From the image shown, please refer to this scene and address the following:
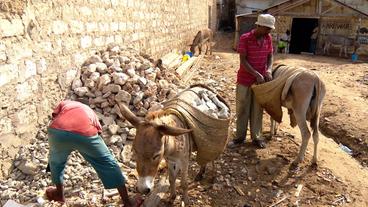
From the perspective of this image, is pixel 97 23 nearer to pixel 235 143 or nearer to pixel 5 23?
pixel 5 23

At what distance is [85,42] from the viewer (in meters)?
6.09

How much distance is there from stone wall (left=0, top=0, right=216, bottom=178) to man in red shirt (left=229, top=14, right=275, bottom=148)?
2694mm

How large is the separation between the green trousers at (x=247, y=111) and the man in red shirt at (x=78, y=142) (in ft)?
8.87

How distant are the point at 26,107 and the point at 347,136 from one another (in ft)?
19.6

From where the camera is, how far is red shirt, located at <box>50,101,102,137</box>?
11.2 ft

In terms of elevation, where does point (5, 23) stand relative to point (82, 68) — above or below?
above

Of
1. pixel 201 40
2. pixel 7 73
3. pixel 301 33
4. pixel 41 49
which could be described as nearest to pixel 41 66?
pixel 41 49

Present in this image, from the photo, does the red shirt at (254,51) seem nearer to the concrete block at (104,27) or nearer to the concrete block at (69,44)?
the concrete block at (69,44)

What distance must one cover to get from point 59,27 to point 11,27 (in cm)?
111

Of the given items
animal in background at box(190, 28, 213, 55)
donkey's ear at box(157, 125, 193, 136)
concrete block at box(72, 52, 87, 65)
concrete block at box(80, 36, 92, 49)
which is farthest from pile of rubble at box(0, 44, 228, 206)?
animal in background at box(190, 28, 213, 55)

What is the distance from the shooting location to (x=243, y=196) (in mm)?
4656

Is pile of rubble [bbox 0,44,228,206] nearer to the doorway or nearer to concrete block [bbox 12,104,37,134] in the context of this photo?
concrete block [bbox 12,104,37,134]

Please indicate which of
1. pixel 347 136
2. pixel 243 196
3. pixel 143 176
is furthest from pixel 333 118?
pixel 143 176

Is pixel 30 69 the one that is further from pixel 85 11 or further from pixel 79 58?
pixel 85 11
